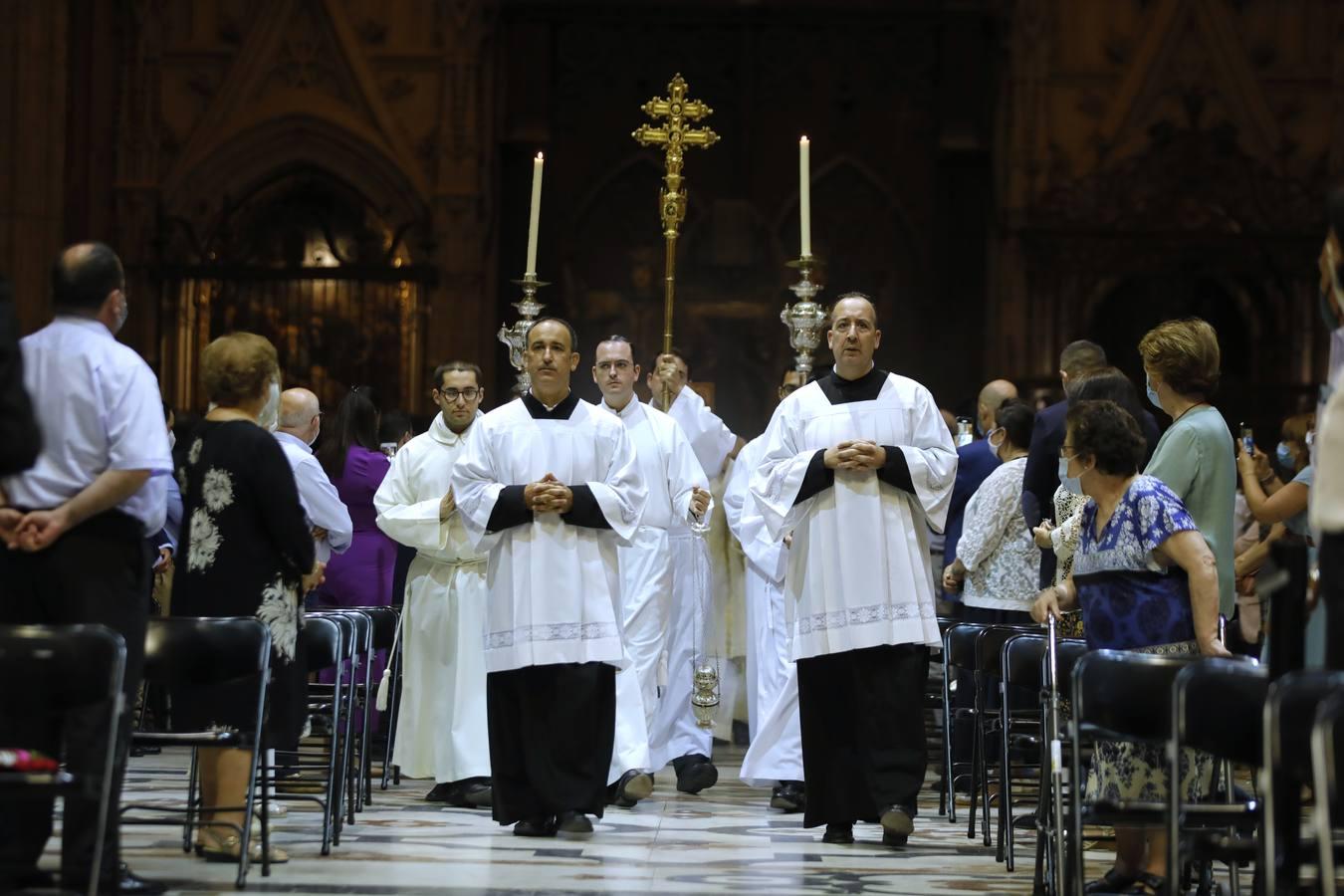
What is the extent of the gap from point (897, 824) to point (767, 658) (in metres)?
2.06

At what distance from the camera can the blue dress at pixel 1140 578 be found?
213 inches

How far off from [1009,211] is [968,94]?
1.07m

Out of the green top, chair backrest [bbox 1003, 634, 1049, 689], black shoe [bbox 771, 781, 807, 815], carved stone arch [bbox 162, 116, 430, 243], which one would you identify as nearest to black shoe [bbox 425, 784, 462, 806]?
black shoe [bbox 771, 781, 807, 815]

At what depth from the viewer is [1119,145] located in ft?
49.1

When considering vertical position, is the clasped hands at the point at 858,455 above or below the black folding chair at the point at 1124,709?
above

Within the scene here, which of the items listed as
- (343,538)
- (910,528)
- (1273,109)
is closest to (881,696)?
(910,528)

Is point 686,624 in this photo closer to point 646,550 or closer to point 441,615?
point 646,550

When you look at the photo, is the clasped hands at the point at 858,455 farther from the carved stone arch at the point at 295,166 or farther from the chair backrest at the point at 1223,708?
the carved stone arch at the point at 295,166

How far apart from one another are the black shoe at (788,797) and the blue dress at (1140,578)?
2808 millimetres

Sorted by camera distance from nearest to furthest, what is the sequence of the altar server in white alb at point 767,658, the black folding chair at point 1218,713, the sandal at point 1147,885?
A: the black folding chair at point 1218,713 → the sandal at point 1147,885 → the altar server in white alb at point 767,658

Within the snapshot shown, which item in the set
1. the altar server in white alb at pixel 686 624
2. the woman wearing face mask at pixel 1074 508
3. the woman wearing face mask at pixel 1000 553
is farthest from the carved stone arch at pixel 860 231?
the woman wearing face mask at pixel 1074 508

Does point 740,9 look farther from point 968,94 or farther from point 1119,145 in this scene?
point 1119,145

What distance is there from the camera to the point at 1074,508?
274 inches

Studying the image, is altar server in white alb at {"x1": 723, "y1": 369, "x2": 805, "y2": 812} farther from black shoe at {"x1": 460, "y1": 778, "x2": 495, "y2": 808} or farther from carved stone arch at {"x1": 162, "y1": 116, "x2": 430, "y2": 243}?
carved stone arch at {"x1": 162, "y1": 116, "x2": 430, "y2": 243}
